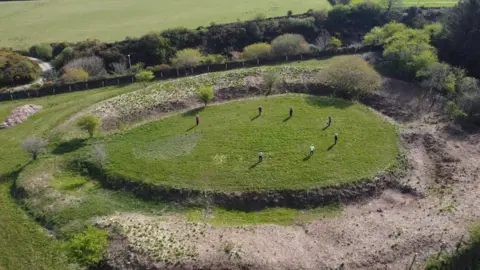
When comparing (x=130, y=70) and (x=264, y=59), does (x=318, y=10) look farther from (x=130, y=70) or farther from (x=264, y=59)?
(x=130, y=70)

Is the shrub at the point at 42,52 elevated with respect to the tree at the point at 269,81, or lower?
elevated

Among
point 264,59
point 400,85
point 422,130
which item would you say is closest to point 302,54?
point 264,59

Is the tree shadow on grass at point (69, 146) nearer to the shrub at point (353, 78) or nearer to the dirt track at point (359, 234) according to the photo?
the dirt track at point (359, 234)

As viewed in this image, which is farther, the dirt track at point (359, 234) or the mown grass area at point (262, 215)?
the mown grass area at point (262, 215)

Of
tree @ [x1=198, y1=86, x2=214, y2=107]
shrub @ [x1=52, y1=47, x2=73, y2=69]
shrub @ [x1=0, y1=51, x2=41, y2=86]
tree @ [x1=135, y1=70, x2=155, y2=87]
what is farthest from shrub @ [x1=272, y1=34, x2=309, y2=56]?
shrub @ [x1=0, y1=51, x2=41, y2=86]

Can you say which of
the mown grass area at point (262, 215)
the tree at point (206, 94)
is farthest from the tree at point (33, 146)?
the tree at point (206, 94)

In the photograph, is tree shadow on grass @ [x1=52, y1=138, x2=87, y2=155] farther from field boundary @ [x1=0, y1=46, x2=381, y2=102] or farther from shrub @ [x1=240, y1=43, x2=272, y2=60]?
shrub @ [x1=240, y1=43, x2=272, y2=60]
